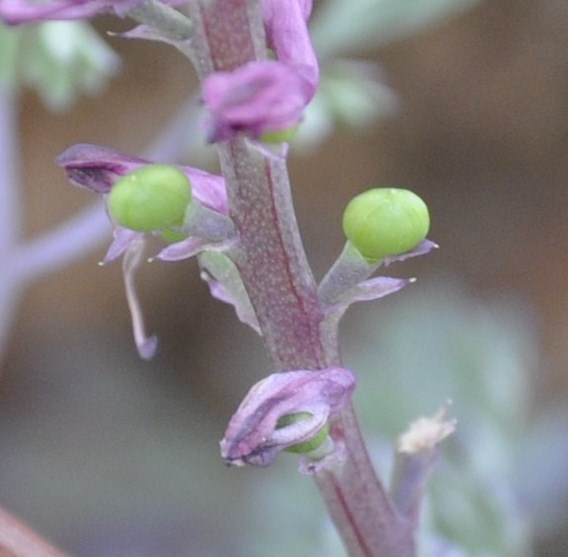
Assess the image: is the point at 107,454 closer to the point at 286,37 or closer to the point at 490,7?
the point at 490,7

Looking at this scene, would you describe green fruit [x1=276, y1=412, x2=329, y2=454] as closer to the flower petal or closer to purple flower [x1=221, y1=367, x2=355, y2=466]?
purple flower [x1=221, y1=367, x2=355, y2=466]

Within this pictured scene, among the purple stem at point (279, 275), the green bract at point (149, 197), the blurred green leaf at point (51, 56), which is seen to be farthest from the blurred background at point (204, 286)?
the green bract at point (149, 197)

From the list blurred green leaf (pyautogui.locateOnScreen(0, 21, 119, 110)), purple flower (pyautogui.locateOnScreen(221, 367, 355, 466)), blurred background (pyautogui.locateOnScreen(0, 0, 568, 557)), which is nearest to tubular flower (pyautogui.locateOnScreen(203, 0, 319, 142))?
purple flower (pyautogui.locateOnScreen(221, 367, 355, 466))

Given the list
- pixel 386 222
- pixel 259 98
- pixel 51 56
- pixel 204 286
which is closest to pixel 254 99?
pixel 259 98

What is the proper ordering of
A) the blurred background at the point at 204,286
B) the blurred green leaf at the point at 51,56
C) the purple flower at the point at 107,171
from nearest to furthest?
the purple flower at the point at 107,171 → the blurred green leaf at the point at 51,56 → the blurred background at the point at 204,286

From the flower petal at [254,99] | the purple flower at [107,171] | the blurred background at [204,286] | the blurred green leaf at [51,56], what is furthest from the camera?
the blurred background at [204,286]

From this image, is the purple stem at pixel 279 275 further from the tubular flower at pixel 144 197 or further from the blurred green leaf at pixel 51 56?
the blurred green leaf at pixel 51 56
